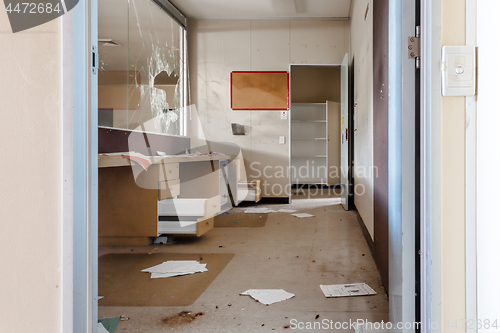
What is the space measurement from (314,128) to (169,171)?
465cm

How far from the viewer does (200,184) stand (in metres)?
3.71

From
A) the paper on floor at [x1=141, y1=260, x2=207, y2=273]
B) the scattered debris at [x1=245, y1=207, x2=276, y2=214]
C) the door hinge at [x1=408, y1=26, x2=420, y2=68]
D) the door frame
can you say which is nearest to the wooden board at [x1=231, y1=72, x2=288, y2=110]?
the scattered debris at [x1=245, y1=207, x2=276, y2=214]

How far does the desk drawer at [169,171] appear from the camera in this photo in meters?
2.53

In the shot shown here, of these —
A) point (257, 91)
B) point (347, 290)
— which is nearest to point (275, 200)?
point (257, 91)

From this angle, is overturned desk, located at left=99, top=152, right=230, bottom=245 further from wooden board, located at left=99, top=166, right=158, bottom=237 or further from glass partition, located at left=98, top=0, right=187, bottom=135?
glass partition, located at left=98, top=0, right=187, bottom=135

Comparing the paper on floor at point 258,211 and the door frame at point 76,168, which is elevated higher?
the door frame at point 76,168

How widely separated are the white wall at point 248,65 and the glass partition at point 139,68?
448mm

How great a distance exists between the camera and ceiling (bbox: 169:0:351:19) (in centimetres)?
442

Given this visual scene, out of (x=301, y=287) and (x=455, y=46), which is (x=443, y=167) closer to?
(x=455, y=46)

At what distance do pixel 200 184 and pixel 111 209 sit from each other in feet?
4.33

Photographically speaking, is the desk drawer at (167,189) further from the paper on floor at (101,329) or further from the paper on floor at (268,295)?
the paper on floor at (101,329)

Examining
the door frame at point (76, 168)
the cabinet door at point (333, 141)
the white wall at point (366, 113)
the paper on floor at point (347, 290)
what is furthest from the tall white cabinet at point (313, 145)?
the door frame at point (76, 168)

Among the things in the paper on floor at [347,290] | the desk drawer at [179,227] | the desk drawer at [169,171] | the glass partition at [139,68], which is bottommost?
the paper on floor at [347,290]

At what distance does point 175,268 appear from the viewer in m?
2.13
